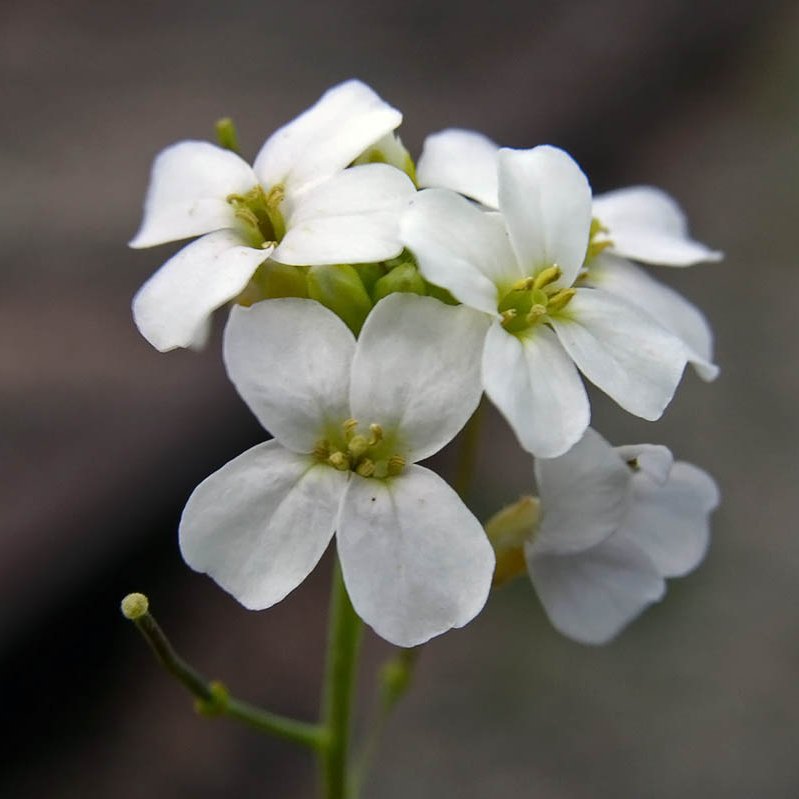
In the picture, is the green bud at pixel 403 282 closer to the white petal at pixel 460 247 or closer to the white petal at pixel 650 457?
the white petal at pixel 460 247

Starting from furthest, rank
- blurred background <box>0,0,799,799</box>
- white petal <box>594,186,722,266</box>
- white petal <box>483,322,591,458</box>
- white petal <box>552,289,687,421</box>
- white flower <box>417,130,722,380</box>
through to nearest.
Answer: blurred background <box>0,0,799,799</box>
white petal <box>594,186,722,266</box>
white flower <box>417,130,722,380</box>
white petal <box>552,289,687,421</box>
white petal <box>483,322,591,458</box>

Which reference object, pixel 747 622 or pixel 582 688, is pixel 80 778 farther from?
pixel 747 622

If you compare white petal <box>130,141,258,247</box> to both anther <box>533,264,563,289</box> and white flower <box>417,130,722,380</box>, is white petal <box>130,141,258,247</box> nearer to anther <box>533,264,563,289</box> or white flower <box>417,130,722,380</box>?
white flower <box>417,130,722,380</box>

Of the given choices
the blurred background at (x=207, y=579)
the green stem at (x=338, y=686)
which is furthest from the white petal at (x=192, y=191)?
the blurred background at (x=207, y=579)

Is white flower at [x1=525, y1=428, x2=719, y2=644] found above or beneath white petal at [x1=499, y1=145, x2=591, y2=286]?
beneath

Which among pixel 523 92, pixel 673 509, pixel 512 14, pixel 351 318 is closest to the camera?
pixel 351 318

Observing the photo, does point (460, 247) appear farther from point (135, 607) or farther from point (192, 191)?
point (135, 607)

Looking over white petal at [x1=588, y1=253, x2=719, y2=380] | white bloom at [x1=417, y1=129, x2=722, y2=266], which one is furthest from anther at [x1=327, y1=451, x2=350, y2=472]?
white petal at [x1=588, y1=253, x2=719, y2=380]

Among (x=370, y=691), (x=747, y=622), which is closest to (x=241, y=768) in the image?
(x=370, y=691)
